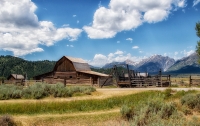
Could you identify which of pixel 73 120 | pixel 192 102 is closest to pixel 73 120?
pixel 73 120

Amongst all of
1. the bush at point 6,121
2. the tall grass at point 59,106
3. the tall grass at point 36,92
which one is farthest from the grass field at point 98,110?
the tall grass at point 36,92

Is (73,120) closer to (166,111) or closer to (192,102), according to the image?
(166,111)

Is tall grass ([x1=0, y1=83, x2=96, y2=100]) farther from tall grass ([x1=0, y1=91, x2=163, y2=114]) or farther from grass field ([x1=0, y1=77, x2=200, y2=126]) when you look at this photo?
tall grass ([x1=0, y1=91, x2=163, y2=114])

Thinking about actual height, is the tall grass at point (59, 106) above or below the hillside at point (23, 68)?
below

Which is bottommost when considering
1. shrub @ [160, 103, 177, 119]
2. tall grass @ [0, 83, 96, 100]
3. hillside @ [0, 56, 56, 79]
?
shrub @ [160, 103, 177, 119]

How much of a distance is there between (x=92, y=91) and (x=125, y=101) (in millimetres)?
6488

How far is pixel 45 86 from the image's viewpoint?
22.0 metres

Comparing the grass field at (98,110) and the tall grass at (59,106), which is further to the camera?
the tall grass at (59,106)

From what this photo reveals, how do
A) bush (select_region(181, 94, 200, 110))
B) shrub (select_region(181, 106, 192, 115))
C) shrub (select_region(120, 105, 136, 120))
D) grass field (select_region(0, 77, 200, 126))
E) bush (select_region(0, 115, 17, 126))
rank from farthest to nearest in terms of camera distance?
1. bush (select_region(181, 94, 200, 110))
2. shrub (select_region(181, 106, 192, 115))
3. shrub (select_region(120, 105, 136, 120))
4. grass field (select_region(0, 77, 200, 126))
5. bush (select_region(0, 115, 17, 126))

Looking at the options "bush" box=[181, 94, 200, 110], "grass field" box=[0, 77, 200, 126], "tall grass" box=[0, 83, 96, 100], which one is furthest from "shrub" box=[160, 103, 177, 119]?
"tall grass" box=[0, 83, 96, 100]

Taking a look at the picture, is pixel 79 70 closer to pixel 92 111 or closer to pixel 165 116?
pixel 92 111

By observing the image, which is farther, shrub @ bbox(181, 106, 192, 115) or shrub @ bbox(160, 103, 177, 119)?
shrub @ bbox(181, 106, 192, 115)

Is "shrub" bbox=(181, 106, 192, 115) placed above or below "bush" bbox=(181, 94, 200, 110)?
below

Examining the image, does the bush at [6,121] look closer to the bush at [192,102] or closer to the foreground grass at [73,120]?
the foreground grass at [73,120]
